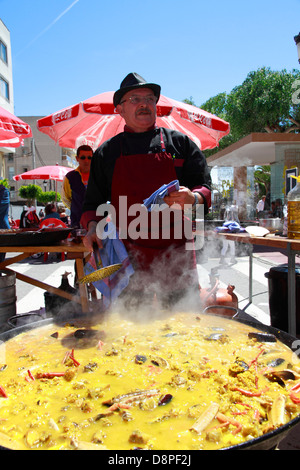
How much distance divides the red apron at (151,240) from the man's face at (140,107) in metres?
0.21

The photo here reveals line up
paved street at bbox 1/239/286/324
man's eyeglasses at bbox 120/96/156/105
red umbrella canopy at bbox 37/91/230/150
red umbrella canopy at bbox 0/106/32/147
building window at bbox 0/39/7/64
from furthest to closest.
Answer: building window at bbox 0/39/7/64 → paved street at bbox 1/239/286/324 → red umbrella canopy at bbox 37/91/230/150 → red umbrella canopy at bbox 0/106/32/147 → man's eyeglasses at bbox 120/96/156/105

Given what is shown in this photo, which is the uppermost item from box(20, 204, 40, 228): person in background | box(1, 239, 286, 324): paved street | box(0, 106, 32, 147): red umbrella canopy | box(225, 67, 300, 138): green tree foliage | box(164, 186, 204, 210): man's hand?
box(225, 67, 300, 138): green tree foliage

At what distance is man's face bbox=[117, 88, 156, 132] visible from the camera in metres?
2.10

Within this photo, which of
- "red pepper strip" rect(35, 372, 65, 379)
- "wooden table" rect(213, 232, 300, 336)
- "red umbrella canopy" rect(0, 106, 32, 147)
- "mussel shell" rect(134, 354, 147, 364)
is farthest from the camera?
"red umbrella canopy" rect(0, 106, 32, 147)

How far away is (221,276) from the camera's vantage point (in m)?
6.91

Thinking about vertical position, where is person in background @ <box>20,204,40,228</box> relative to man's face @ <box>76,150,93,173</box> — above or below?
below

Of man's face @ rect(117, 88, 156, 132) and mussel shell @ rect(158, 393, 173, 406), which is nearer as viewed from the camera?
mussel shell @ rect(158, 393, 173, 406)

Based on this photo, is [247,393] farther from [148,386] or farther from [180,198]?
[180,198]

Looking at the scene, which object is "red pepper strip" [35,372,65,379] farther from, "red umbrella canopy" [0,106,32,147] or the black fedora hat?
"red umbrella canopy" [0,106,32,147]

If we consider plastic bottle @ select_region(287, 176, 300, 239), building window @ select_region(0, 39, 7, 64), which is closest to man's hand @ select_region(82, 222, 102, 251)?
plastic bottle @ select_region(287, 176, 300, 239)

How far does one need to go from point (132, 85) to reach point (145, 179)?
574mm

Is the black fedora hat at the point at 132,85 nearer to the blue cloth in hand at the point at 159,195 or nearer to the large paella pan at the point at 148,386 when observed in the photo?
the blue cloth in hand at the point at 159,195

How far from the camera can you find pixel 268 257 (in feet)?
30.2
